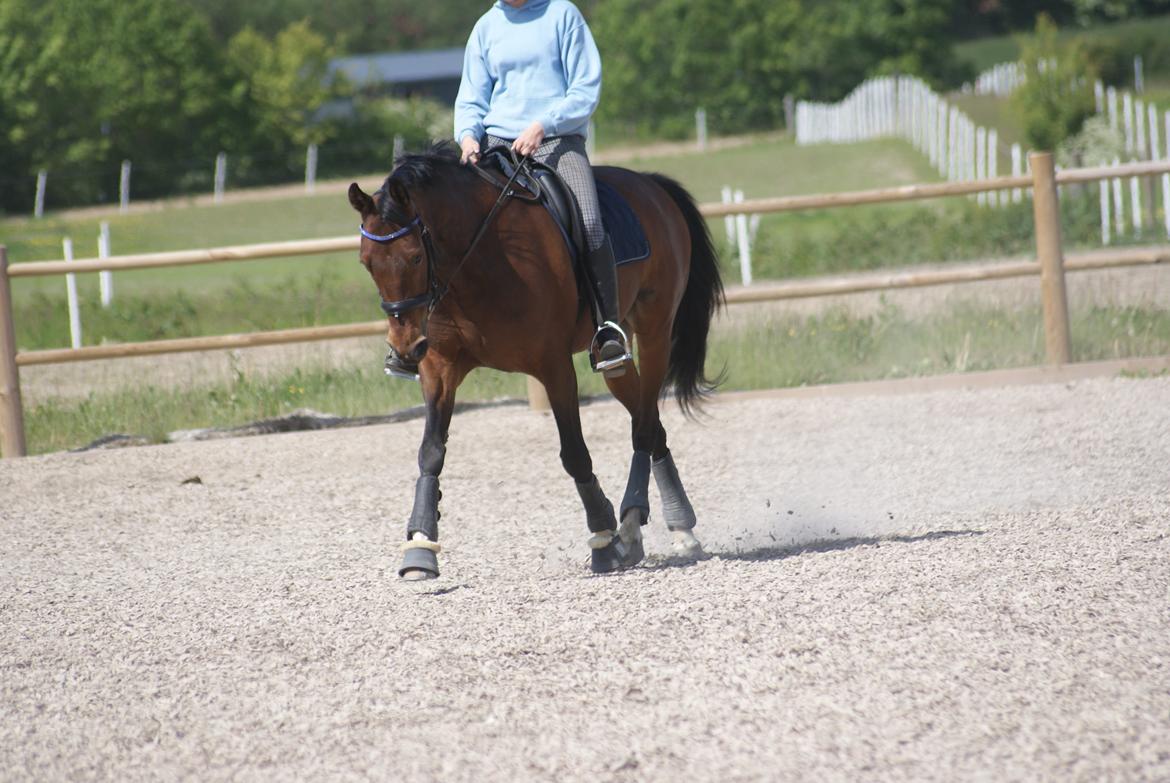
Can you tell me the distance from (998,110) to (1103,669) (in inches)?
1480

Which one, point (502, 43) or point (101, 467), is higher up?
point (502, 43)

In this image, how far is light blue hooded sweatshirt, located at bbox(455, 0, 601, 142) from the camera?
5445mm

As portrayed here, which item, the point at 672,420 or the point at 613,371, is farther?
the point at 672,420

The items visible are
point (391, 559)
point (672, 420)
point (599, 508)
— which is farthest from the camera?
point (672, 420)

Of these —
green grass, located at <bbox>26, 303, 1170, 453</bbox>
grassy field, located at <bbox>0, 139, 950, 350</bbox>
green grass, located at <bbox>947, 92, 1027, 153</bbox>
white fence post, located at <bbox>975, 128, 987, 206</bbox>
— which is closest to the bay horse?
A: green grass, located at <bbox>26, 303, 1170, 453</bbox>

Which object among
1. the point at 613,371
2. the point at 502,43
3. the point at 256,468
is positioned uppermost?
Result: the point at 502,43

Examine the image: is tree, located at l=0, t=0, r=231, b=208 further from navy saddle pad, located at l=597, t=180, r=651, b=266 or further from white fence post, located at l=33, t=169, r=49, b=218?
navy saddle pad, located at l=597, t=180, r=651, b=266

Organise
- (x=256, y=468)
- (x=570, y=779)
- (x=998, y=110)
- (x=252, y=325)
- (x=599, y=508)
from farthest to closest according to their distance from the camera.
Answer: (x=998, y=110), (x=252, y=325), (x=256, y=468), (x=599, y=508), (x=570, y=779)

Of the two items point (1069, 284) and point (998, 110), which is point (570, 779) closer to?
point (1069, 284)

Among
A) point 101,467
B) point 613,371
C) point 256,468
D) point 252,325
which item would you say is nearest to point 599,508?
point 613,371

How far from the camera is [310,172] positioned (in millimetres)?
41031

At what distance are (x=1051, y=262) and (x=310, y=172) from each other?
34.2m

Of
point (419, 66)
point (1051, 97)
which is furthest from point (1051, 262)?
point (419, 66)

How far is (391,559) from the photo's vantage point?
19.0 feet
